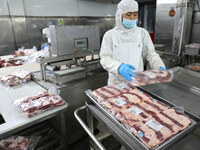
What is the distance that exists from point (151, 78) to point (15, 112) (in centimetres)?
123

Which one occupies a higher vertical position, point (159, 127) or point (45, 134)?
point (159, 127)

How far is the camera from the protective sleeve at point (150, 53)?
157 centimetres

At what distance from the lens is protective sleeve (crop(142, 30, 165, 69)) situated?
157 cm

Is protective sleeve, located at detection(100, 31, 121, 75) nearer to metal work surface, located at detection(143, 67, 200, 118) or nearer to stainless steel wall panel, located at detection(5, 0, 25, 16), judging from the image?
metal work surface, located at detection(143, 67, 200, 118)

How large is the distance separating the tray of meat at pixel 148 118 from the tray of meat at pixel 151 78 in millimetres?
102

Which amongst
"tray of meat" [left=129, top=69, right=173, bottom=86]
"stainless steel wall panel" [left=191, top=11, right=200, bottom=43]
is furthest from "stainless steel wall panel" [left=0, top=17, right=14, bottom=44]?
"stainless steel wall panel" [left=191, top=11, right=200, bottom=43]

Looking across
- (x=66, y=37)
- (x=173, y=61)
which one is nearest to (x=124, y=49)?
(x=66, y=37)

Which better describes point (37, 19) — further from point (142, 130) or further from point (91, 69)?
point (142, 130)

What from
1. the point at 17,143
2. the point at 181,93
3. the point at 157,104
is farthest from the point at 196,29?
the point at 17,143

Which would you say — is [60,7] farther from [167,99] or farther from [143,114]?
[143,114]

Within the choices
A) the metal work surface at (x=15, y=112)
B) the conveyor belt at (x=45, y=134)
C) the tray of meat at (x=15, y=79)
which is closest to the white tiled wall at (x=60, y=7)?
the tray of meat at (x=15, y=79)

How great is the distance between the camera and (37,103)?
4.33 feet

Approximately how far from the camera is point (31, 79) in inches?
78.2

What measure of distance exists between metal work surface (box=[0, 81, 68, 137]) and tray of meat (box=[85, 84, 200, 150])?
51 cm
